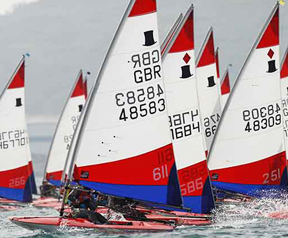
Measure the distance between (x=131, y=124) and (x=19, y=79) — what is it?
48.4ft

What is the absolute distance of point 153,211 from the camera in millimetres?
24016

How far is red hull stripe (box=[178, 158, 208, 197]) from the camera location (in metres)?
23.0

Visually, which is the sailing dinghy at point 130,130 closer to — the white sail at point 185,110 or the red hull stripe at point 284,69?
the white sail at point 185,110

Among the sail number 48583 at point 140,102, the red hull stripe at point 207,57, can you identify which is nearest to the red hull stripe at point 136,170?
the sail number 48583 at point 140,102

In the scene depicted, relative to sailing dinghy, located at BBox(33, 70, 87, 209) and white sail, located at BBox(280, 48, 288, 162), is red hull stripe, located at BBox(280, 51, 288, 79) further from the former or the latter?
sailing dinghy, located at BBox(33, 70, 87, 209)

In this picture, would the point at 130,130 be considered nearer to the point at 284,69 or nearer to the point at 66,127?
the point at 284,69

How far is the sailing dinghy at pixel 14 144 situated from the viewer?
33.8 metres

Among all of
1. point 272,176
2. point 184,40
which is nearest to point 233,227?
point 184,40

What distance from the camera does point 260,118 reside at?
92.7ft

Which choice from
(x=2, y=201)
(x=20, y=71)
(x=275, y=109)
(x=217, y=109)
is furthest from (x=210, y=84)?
(x=2, y=201)

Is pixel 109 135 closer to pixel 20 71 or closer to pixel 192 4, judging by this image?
pixel 192 4

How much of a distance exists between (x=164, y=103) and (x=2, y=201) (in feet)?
55.9

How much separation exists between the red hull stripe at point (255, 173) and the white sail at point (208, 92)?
5.00 metres

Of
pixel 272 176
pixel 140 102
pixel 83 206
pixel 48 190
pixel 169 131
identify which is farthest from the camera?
pixel 48 190
